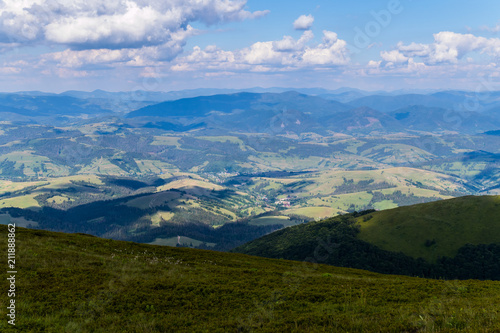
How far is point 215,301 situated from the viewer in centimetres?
2823

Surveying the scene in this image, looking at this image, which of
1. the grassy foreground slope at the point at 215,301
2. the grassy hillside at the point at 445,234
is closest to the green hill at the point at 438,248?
the grassy hillside at the point at 445,234

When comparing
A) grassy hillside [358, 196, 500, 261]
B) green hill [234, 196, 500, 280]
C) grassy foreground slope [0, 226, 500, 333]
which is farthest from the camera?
grassy hillside [358, 196, 500, 261]

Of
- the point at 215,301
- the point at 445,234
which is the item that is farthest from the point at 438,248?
the point at 215,301

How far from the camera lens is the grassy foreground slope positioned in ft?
73.9

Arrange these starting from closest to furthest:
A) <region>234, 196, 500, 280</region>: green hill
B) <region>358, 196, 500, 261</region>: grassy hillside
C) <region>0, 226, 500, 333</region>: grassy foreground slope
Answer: <region>0, 226, 500, 333</region>: grassy foreground slope, <region>234, 196, 500, 280</region>: green hill, <region>358, 196, 500, 261</region>: grassy hillside

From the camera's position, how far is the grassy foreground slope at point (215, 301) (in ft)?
73.9

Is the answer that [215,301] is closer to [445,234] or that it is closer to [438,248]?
[438,248]

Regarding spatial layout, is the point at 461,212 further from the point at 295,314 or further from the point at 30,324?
the point at 30,324

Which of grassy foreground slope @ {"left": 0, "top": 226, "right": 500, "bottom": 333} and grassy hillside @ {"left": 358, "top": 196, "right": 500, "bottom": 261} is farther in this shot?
grassy hillside @ {"left": 358, "top": 196, "right": 500, "bottom": 261}

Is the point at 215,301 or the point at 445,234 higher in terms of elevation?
the point at 215,301

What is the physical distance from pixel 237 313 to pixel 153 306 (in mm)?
7067

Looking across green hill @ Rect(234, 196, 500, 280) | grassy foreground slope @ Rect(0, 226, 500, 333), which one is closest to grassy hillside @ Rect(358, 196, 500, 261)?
green hill @ Rect(234, 196, 500, 280)

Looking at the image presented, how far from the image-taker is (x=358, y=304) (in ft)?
89.8

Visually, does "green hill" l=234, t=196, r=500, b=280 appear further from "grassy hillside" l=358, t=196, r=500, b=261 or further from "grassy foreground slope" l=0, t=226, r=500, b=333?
"grassy foreground slope" l=0, t=226, r=500, b=333
